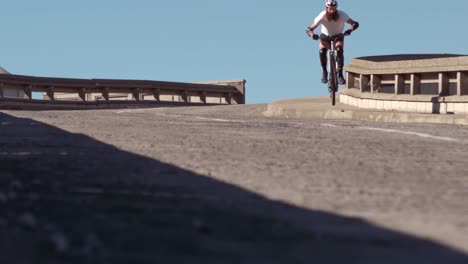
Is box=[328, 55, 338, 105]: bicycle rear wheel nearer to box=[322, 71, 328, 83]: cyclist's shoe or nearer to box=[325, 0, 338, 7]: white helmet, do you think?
box=[322, 71, 328, 83]: cyclist's shoe

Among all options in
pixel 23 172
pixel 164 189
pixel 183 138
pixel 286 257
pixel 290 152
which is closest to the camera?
pixel 286 257

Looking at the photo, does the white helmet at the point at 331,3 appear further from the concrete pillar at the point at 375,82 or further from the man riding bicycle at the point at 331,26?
the concrete pillar at the point at 375,82

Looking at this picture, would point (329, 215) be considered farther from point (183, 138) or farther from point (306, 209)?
point (183, 138)

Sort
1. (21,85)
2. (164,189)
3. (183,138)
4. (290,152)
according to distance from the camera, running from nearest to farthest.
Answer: (164,189), (290,152), (183,138), (21,85)

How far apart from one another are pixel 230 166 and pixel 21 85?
28.2 m

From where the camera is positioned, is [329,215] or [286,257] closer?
[286,257]

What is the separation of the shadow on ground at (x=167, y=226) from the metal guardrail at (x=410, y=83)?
46.8ft

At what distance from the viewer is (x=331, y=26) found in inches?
858

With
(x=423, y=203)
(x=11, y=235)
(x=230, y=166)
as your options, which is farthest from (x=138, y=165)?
(x=11, y=235)

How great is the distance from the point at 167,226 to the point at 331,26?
16.7 metres

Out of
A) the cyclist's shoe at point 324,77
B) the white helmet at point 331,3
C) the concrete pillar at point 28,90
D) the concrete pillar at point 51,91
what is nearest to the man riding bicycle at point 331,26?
the white helmet at point 331,3

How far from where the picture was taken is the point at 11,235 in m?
5.12

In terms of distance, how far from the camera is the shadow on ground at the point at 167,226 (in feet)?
15.1

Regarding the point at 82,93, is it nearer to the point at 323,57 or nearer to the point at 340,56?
the point at 323,57
